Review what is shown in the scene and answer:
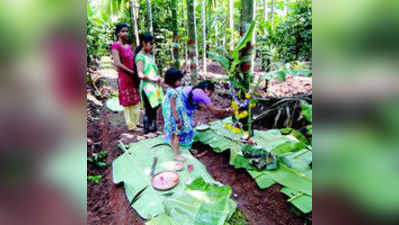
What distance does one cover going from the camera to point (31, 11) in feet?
1.58

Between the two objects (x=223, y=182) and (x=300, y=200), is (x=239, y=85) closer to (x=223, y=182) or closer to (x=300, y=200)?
(x=223, y=182)

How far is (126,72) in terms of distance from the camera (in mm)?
3727

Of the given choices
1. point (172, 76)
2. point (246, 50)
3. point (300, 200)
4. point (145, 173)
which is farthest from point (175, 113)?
point (300, 200)

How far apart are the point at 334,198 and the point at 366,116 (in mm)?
236

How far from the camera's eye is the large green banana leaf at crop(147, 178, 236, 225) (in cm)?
201

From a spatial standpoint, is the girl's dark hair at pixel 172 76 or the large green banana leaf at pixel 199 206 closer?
the large green banana leaf at pixel 199 206

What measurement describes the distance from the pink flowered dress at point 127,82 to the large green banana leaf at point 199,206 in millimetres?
2049

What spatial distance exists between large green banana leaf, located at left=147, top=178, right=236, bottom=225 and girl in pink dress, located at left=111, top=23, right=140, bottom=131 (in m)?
2.06

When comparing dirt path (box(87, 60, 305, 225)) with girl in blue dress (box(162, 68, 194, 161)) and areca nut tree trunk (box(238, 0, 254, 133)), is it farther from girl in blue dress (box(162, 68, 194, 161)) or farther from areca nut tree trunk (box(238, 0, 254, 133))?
areca nut tree trunk (box(238, 0, 254, 133))

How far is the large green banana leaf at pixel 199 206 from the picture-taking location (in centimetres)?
201

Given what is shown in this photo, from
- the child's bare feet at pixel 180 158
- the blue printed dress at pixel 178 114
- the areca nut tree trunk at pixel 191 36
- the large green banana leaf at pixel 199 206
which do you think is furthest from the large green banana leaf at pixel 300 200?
the areca nut tree trunk at pixel 191 36

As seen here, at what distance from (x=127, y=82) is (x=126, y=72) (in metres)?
0.16

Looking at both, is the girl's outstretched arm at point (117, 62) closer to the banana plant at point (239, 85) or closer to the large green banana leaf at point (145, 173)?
the large green banana leaf at point (145, 173)

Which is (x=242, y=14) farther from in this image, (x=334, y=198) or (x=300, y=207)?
(x=334, y=198)
